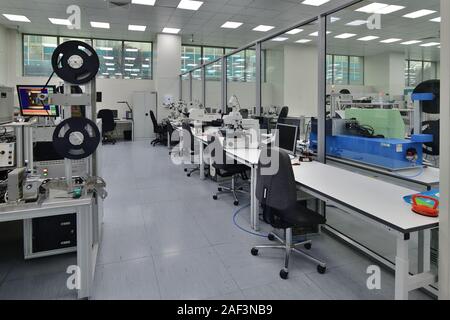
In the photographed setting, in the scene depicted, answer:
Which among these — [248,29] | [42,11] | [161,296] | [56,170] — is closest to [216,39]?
[248,29]

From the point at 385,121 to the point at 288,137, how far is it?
97cm

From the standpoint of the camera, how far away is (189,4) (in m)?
6.62

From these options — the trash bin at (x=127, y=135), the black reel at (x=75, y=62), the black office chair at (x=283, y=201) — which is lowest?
the black office chair at (x=283, y=201)

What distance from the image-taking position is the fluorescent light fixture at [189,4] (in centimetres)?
648

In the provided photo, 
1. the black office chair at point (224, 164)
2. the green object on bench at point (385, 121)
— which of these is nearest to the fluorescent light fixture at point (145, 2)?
the black office chair at point (224, 164)

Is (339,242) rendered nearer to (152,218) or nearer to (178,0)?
(152,218)

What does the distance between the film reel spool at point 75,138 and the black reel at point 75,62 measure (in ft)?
0.84

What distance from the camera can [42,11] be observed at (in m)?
7.10

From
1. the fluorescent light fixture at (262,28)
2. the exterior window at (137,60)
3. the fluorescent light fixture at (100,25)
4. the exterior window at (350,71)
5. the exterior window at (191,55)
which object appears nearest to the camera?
the fluorescent light fixture at (100,25)

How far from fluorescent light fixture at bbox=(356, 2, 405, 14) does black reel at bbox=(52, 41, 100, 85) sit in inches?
255

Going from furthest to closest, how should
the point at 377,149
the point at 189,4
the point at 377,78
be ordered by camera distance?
1. the point at 377,78
2. the point at 189,4
3. the point at 377,149

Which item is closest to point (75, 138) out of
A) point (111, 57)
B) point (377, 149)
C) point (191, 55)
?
Result: point (377, 149)

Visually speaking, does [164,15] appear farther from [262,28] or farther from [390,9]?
[390,9]

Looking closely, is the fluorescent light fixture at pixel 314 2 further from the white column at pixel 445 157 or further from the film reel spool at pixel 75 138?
the film reel spool at pixel 75 138
